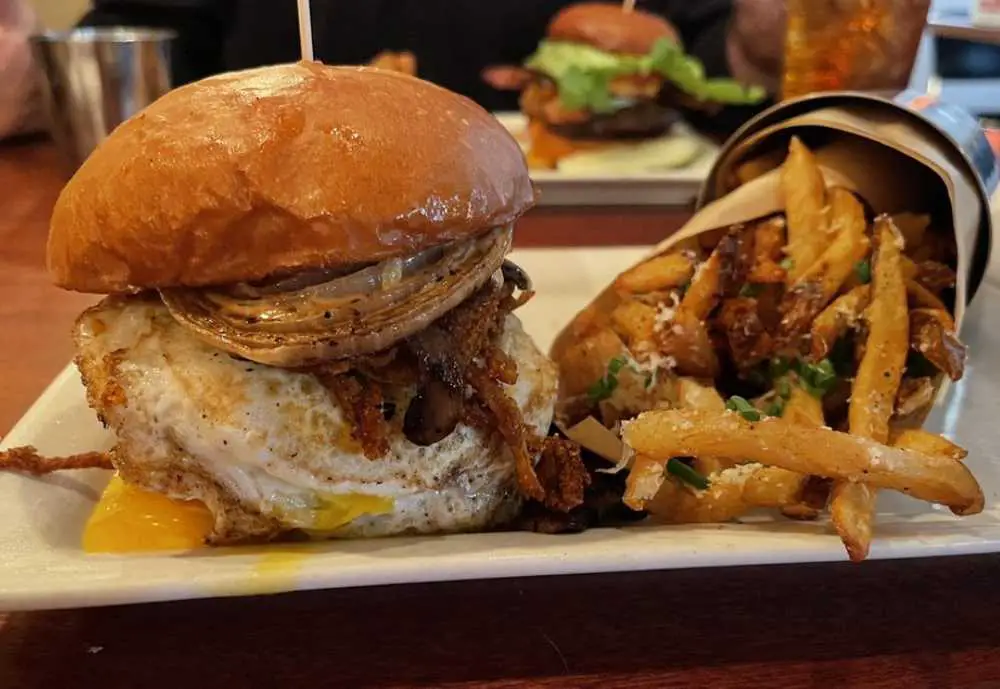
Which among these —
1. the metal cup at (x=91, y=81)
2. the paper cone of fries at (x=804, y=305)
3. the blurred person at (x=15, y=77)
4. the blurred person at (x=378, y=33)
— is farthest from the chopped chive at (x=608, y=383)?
the blurred person at (x=378, y=33)

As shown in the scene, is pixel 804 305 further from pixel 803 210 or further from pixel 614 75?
pixel 614 75

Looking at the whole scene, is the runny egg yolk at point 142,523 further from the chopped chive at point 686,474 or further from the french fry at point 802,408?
the french fry at point 802,408

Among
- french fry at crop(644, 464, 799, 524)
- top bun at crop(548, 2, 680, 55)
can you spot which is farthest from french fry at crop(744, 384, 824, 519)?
top bun at crop(548, 2, 680, 55)

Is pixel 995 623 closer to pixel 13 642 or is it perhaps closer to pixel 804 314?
pixel 804 314

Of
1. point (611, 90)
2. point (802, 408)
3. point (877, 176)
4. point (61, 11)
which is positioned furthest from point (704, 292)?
point (61, 11)

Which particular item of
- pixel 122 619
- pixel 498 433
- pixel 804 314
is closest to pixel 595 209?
pixel 804 314

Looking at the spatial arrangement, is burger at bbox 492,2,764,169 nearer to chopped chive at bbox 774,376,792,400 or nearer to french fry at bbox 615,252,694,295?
french fry at bbox 615,252,694,295

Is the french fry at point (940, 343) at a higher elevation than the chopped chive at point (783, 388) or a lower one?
higher
